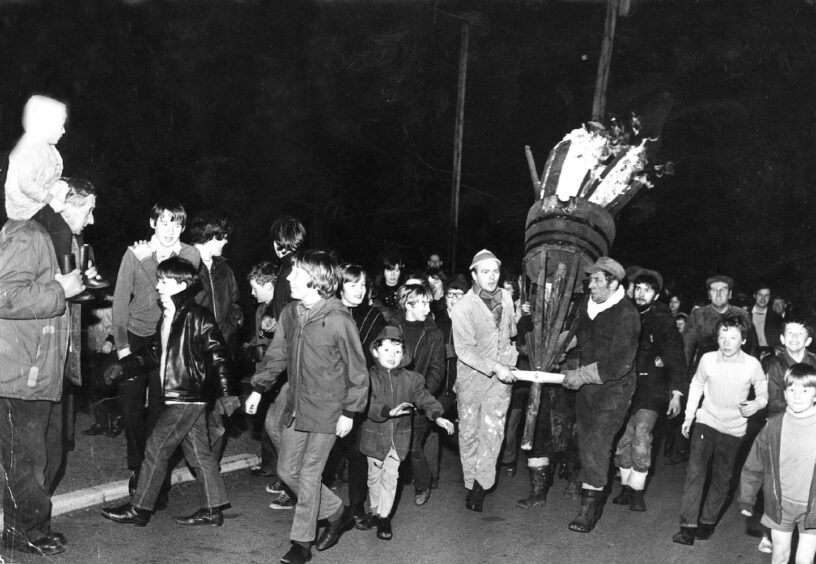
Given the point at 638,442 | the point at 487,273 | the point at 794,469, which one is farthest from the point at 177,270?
the point at 794,469

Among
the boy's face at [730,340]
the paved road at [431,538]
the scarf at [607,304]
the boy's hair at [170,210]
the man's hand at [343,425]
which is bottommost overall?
the paved road at [431,538]

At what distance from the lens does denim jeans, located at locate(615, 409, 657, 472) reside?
7.22m

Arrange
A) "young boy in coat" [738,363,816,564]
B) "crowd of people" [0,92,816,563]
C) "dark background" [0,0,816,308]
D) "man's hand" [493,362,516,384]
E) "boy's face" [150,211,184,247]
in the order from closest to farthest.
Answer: "crowd of people" [0,92,816,563], "young boy in coat" [738,363,816,564], "boy's face" [150,211,184,247], "man's hand" [493,362,516,384], "dark background" [0,0,816,308]

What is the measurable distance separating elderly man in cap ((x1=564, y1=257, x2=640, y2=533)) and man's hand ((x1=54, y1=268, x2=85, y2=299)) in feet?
11.7

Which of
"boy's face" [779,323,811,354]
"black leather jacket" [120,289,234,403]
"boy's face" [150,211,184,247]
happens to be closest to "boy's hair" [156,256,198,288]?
"black leather jacket" [120,289,234,403]

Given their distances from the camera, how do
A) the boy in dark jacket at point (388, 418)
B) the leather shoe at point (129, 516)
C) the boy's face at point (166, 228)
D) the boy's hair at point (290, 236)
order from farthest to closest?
the boy's hair at point (290, 236), the boy's face at point (166, 228), the boy in dark jacket at point (388, 418), the leather shoe at point (129, 516)

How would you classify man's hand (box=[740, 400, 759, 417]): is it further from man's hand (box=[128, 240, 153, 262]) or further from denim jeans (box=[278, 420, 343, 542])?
man's hand (box=[128, 240, 153, 262])

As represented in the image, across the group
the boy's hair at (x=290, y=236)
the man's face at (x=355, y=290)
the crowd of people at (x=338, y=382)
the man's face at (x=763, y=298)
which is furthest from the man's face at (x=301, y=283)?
the man's face at (x=763, y=298)

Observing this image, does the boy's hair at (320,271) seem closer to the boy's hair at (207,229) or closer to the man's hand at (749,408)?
the boy's hair at (207,229)

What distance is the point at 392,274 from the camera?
909 centimetres

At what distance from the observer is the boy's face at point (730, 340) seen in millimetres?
6461

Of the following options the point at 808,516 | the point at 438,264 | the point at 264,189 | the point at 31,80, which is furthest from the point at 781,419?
the point at 264,189

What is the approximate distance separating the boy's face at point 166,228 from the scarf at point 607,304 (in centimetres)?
320

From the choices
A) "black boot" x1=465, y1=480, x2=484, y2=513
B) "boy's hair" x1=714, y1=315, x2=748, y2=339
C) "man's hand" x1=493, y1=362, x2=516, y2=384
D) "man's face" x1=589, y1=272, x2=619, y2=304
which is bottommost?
"black boot" x1=465, y1=480, x2=484, y2=513
